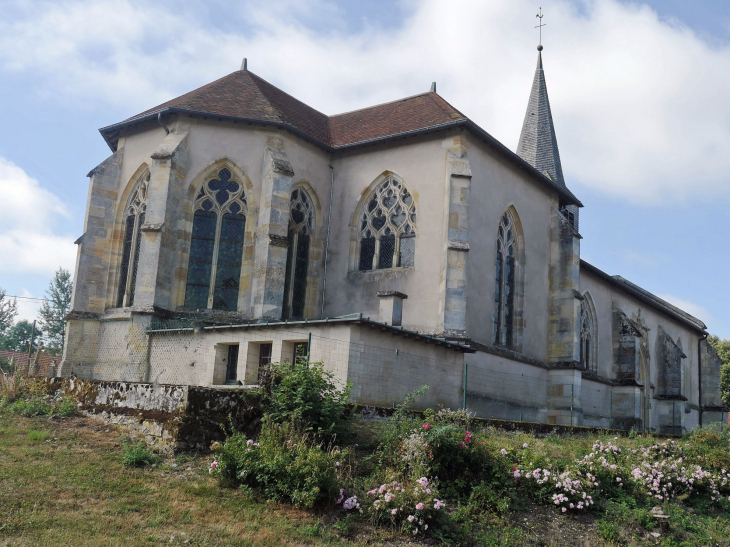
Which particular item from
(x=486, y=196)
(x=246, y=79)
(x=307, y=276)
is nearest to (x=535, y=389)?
(x=486, y=196)

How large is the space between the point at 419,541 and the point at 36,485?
15.0 feet

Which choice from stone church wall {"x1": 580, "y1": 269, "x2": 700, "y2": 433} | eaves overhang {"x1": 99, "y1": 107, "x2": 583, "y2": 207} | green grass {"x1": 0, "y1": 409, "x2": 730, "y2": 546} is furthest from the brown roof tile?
green grass {"x1": 0, "y1": 409, "x2": 730, "y2": 546}

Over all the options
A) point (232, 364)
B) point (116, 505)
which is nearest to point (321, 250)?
point (232, 364)

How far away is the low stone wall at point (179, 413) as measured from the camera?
986 centimetres

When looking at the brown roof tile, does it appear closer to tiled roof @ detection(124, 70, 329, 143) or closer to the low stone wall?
tiled roof @ detection(124, 70, 329, 143)

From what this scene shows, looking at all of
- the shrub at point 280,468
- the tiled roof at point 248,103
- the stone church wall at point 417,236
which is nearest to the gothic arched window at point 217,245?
the tiled roof at point 248,103

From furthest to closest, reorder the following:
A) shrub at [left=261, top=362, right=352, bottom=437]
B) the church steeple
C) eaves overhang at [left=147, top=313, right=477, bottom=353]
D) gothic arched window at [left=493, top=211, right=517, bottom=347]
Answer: the church steeple → gothic arched window at [left=493, top=211, right=517, bottom=347] → eaves overhang at [left=147, top=313, right=477, bottom=353] → shrub at [left=261, top=362, right=352, bottom=437]

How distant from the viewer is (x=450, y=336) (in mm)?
18484

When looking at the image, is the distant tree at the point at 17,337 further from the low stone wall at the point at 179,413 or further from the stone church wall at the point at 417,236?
the low stone wall at the point at 179,413

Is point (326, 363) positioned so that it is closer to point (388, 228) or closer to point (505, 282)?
point (388, 228)

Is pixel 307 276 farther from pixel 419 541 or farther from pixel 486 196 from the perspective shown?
pixel 419 541

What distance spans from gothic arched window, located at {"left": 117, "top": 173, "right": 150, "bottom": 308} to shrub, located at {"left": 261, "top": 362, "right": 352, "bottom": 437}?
35.6 feet

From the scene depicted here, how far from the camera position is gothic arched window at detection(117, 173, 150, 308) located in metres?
20.5

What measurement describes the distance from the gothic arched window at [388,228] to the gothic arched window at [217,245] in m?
3.93
